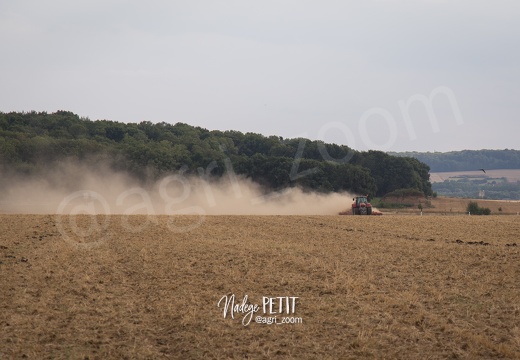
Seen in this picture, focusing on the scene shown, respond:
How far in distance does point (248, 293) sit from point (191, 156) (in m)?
87.5

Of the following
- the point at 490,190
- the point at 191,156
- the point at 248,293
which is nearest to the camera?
the point at 248,293

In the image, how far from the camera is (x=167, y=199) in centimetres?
8875

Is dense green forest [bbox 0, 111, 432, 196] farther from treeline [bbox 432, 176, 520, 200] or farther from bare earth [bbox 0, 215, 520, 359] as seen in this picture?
treeline [bbox 432, 176, 520, 200]

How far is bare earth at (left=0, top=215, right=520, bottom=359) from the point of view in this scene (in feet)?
55.0

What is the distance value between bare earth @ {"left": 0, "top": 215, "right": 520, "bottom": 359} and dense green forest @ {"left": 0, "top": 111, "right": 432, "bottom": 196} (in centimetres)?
5928

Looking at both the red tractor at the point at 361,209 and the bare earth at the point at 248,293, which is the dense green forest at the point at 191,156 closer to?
the red tractor at the point at 361,209

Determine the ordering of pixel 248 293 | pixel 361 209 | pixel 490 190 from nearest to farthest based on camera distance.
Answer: pixel 248 293, pixel 361 209, pixel 490 190

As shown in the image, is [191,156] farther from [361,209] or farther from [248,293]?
[248,293]

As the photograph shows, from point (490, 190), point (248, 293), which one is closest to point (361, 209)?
point (248, 293)

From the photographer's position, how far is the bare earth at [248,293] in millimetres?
16766

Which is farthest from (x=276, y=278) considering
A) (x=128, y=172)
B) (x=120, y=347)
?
(x=128, y=172)

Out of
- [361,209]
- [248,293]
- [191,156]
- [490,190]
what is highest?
[191,156]

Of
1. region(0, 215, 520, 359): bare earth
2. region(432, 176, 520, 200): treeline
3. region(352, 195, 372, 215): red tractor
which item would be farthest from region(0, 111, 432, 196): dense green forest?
region(432, 176, 520, 200): treeline

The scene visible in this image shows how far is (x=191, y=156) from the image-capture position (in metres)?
108
